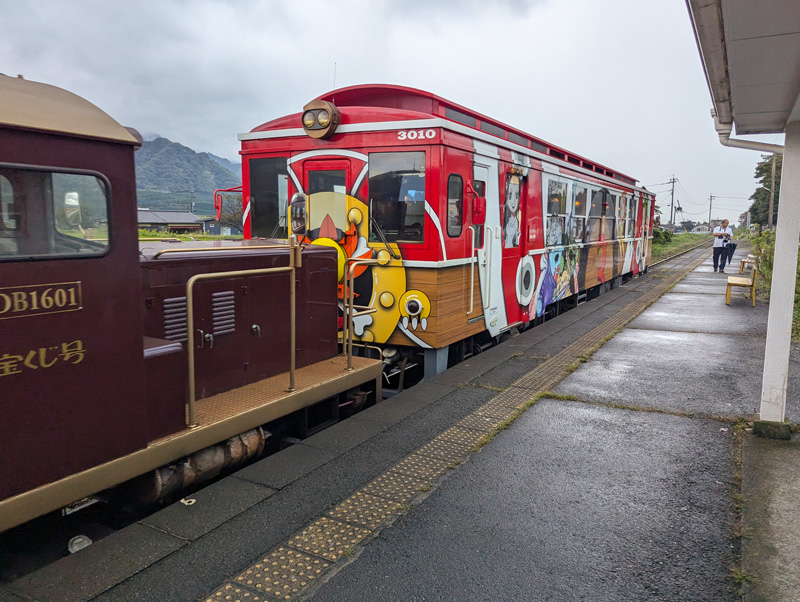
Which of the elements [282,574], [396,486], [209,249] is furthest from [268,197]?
[282,574]

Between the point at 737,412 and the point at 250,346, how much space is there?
4263mm

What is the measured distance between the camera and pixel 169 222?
64.4m

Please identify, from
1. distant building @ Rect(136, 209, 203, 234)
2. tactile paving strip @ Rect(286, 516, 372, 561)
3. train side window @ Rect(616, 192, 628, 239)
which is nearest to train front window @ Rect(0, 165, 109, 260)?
tactile paving strip @ Rect(286, 516, 372, 561)

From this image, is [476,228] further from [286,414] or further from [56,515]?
[56,515]

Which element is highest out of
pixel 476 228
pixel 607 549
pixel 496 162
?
pixel 496 162

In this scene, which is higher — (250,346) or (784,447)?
(250,346)

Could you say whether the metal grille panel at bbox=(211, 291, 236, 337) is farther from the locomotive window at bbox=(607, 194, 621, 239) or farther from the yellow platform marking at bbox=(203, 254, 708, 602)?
the locomotive window at bbox=(607, 194, 621, 239)

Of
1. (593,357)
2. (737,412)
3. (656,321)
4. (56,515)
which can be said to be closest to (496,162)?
(593,357)

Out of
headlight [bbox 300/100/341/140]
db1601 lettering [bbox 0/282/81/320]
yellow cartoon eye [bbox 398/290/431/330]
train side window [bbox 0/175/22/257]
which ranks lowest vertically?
yellow cartoon eye [bbox 398/290/431/330]

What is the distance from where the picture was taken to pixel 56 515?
2984 millimetres

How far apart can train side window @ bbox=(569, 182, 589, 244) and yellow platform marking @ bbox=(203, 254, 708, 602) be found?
5413mm

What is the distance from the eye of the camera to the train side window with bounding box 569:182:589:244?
10398 millimetres

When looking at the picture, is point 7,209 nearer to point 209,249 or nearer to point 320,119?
point 209,249

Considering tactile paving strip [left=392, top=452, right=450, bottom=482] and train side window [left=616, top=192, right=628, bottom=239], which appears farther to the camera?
train side window [left=616, top=192, right=628, bottom=239]
